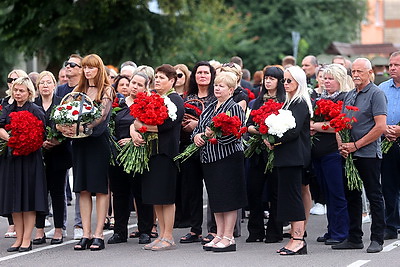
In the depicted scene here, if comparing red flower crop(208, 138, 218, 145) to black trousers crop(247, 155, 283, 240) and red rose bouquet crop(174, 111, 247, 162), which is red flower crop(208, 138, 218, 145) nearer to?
red rose bouquet crop(174, 111, 247, 162)

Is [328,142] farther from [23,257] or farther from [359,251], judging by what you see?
[23,257]

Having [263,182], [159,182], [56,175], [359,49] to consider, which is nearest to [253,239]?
[263,182]

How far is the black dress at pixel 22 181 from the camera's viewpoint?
10.2 metres

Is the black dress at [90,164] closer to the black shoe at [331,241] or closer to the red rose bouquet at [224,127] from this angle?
the red rose bouquet at [224,127]

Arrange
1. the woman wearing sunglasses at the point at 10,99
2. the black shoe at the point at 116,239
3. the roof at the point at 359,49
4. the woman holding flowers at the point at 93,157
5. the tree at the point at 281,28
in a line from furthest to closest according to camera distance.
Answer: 1. the tree at the point at 281,28
2. the roof at the point at 359,49
3. the black shoe at the point at 116,239
4. the woman wearing sunglasses at the point at 10,99
5. the woman holding flowers at the point at 93,157

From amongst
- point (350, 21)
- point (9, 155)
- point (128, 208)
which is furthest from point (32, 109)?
point (350, 21)

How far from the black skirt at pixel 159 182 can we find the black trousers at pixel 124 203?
2.43ft

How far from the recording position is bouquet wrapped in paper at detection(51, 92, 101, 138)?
32.1 feet

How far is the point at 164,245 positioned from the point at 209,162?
112 centimetres

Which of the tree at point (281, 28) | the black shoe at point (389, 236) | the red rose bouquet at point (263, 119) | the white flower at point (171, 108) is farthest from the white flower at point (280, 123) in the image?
the tree at point (281, 28)

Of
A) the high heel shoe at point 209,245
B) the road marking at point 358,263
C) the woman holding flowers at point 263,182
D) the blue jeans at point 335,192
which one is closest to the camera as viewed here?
the road marking at point 358,263

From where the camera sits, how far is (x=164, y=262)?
9.33 metres

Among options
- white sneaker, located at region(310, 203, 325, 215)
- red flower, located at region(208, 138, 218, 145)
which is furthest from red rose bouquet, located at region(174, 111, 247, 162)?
white sneaker, located at region(310, 203, 325, 215)

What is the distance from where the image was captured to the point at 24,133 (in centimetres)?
995
